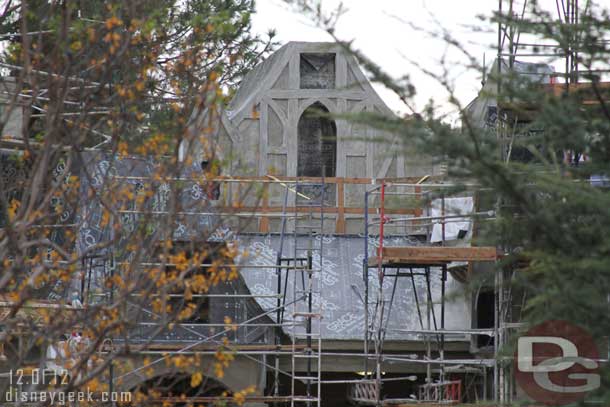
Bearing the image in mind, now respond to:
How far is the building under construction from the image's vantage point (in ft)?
52.6

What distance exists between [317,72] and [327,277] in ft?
16.5

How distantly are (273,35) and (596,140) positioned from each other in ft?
62.7

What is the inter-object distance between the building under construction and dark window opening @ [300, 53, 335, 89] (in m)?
0.02

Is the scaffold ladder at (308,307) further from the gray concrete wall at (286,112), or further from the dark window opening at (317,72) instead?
the dark window opening at (317,72)

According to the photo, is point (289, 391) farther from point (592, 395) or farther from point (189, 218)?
point (592, 395)

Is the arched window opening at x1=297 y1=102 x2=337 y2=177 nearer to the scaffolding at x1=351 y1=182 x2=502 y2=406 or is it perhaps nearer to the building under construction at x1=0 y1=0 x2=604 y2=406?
the building under construction at x1=0 y1=0 x2=604 y2=406

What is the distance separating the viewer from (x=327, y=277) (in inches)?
754

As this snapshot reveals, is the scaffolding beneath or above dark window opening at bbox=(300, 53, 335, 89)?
beneath

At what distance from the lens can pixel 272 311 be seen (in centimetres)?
1677

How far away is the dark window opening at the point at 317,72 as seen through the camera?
22781 mm
